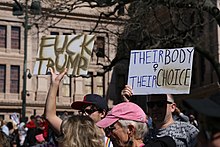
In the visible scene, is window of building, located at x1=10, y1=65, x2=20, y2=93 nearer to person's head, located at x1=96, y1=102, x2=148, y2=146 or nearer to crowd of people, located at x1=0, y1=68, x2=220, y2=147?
crowd of people, located at x1=0, y1=68, x2=220, y2=147

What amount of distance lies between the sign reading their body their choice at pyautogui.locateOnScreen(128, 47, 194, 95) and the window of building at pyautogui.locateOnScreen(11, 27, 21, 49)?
39.5 metres

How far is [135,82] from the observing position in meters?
6.07

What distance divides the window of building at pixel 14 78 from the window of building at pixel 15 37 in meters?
1.75

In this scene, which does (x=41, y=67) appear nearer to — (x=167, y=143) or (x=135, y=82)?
(x=135, y=82)

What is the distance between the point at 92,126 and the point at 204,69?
35.4 metres

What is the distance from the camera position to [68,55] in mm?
6371

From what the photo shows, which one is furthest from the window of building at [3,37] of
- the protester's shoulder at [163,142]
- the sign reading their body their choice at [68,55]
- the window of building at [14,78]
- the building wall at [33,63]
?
the protester's shoulder at [163,142]

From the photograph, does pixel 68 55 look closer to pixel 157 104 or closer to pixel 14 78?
pixel 157 104

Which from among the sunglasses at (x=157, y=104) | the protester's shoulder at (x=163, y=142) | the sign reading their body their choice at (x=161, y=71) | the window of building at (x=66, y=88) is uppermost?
the sign reading their body their choice at (x=161, y=71)

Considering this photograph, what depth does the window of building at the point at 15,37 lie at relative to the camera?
147ft


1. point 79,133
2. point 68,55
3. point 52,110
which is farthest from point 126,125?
point 68,55

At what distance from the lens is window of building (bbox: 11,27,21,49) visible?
4495 cm

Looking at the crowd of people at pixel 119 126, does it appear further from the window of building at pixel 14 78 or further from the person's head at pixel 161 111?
the window of building at pixel 14 78

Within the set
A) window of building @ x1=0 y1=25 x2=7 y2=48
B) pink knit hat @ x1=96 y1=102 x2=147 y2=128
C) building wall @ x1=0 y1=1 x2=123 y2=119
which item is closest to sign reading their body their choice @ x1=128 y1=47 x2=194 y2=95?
pink knit hat @ x1=96 y1=102 x2=147 y2=128
